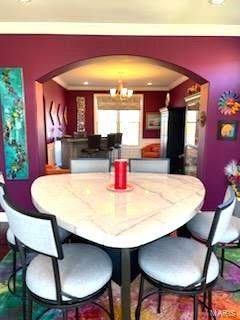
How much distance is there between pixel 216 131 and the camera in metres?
3.53

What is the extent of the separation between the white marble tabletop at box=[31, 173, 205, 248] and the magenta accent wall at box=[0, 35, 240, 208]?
1.49 metres

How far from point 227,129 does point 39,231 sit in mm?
3075

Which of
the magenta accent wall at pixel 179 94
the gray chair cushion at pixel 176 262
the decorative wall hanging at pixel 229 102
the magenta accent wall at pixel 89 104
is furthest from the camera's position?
the magenta accent wall at pixel 89 104

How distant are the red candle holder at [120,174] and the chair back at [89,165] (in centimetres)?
92

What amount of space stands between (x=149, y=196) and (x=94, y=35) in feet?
8.04

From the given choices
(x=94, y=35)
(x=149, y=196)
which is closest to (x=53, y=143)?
(x=94, y=35)

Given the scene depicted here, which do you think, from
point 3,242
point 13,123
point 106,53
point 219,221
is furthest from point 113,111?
point 219,221

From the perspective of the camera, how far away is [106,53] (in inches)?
130

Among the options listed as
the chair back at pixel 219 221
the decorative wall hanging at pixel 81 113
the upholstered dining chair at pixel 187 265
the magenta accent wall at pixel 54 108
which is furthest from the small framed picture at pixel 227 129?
the decorative wall hanging at pixel 81 113

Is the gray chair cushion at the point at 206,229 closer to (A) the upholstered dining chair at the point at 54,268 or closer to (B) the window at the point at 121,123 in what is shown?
(A) the upholstered dining chair at the point at 54,268

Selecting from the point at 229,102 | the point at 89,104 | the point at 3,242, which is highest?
the point at 89,104

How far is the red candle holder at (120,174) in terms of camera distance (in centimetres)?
180

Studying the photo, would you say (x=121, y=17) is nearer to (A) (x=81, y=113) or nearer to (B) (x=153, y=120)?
(A) (x=81, y=113)

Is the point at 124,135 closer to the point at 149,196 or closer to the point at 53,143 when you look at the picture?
the point at 53,143
